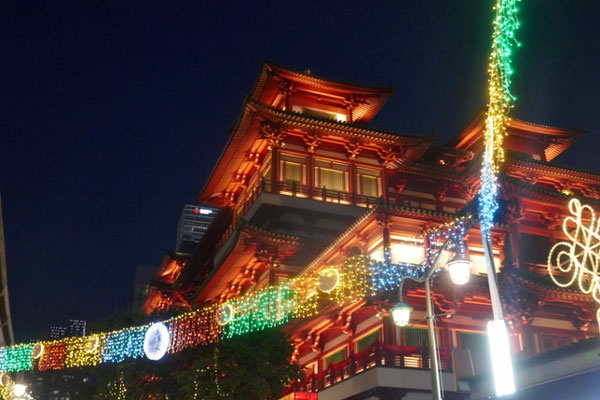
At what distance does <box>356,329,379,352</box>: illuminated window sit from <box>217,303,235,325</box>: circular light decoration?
655cm

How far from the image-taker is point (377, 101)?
3884 centimetres

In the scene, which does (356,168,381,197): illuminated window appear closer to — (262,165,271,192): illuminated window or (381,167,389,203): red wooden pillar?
(381,167,389,203): red wooden pillar


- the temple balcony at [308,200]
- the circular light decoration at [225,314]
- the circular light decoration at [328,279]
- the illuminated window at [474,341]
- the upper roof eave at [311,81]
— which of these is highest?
the upper roof eave at [311,81]

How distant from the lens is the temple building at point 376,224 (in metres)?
24.4

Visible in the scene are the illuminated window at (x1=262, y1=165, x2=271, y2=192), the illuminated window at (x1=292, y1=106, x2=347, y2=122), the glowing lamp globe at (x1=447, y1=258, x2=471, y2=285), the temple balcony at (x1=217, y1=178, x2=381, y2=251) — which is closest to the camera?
the glowing lamp globe at (x1=447, y1=258, x2=471, y2=285)

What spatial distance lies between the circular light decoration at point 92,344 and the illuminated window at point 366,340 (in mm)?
11139

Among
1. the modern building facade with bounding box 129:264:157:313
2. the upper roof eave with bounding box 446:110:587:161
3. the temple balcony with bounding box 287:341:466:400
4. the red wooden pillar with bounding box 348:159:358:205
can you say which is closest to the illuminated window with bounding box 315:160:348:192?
the red wooden pillar with bounding box 348:159:358:205

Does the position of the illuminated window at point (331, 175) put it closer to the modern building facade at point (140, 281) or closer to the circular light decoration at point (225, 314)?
the circular light decoration at point (225, 314)

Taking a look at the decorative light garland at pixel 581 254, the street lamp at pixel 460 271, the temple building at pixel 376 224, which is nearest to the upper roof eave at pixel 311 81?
the temple building at pixel 376 224

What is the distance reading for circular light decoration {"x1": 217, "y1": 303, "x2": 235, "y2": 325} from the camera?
22.2m

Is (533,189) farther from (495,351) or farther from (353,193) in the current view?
(495,351)

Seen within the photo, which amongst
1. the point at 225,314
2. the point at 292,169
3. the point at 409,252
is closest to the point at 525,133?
the point at 292,169

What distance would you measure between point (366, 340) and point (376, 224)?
16.6 ft

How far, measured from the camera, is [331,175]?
3609 centimetres
